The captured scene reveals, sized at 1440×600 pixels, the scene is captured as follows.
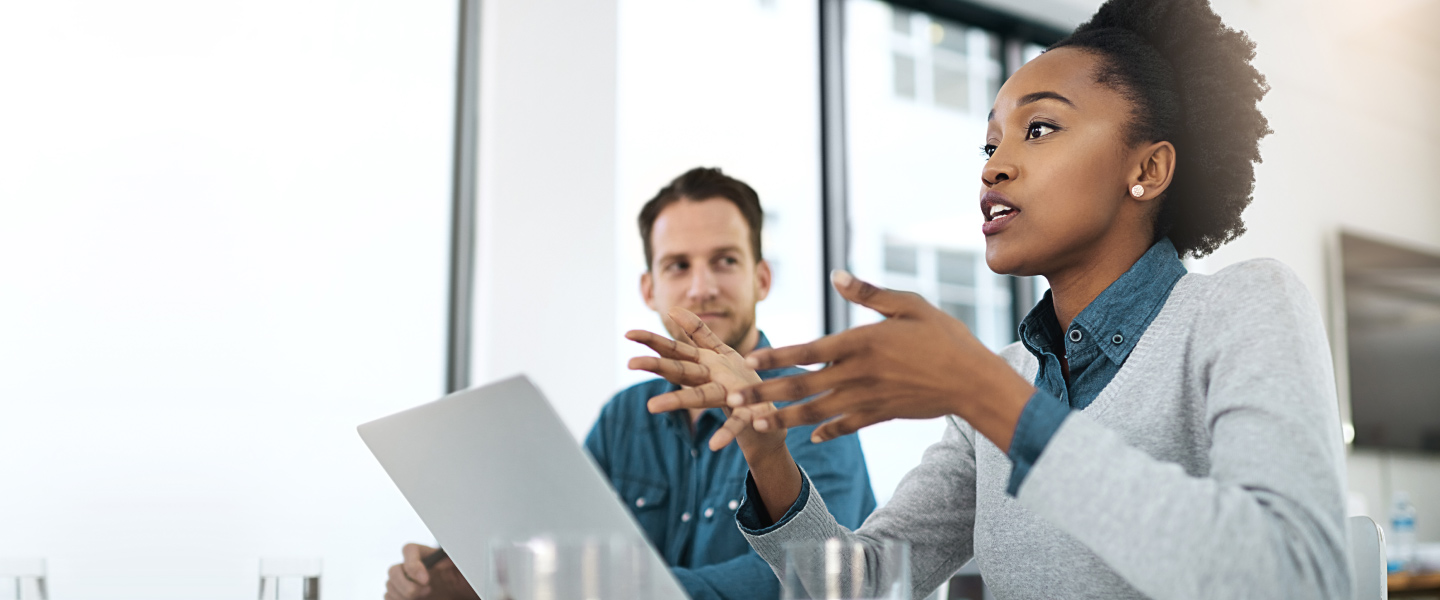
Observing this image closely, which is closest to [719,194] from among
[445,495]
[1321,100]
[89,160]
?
[445,495]

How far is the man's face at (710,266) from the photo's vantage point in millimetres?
1791

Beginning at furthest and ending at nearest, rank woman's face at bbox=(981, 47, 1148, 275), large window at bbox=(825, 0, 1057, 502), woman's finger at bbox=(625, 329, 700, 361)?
large window at bbox=(825, 0, 1057, 502) → woman's face at bbox=(981, 47, 1148, 275) → woman's finger at bbox=(625, 329, 700, 361)

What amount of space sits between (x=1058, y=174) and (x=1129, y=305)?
0.15 metres

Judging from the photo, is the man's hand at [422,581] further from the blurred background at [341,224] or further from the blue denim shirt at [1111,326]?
the blue denim shirt at [1111,326]

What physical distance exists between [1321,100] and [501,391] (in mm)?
4309

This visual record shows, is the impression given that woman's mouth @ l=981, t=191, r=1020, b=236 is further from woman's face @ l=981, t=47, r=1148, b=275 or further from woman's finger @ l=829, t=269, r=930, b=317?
woman's finger @ l=829, t=269, r=930, b=317

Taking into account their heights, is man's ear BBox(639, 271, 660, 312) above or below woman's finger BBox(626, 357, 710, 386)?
above

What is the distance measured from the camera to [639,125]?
289 cm

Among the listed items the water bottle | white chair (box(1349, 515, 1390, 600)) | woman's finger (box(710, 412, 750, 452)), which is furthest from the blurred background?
the water bottle

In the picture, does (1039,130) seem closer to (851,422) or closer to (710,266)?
(851,422)

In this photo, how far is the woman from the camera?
708mm

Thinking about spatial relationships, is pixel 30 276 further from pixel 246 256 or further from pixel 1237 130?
pixel 1237 130

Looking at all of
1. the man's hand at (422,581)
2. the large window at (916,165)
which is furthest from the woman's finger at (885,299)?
the large window at (916,165)

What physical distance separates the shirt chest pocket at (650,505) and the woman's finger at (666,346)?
0.80 metres
